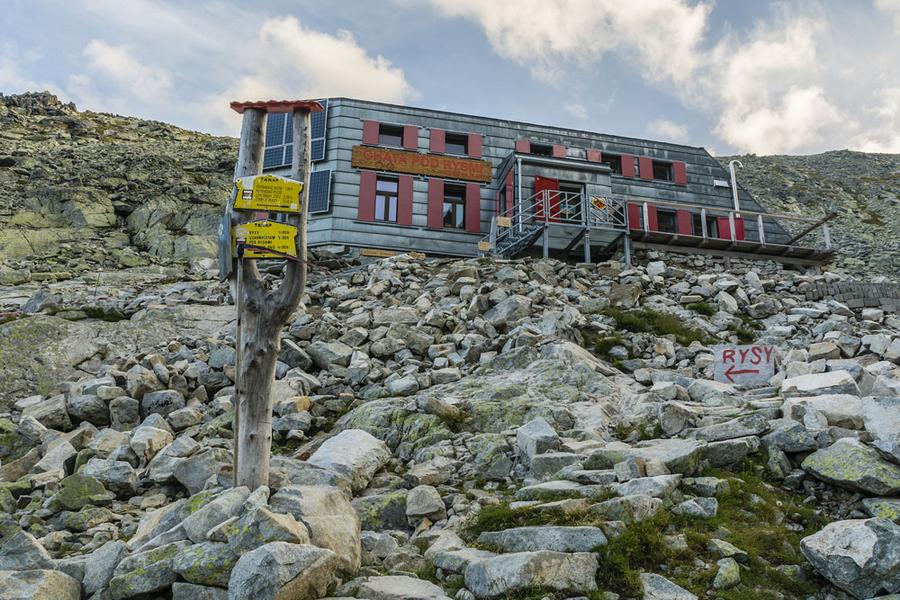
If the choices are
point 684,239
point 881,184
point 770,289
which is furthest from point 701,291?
point 881,184

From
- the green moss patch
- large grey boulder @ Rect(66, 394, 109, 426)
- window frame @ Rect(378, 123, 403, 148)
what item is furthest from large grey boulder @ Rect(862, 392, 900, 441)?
window frame @ Rect(378, 123, 403, 148)

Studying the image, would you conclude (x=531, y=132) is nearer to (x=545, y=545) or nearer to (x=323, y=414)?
(x=323, y=414)

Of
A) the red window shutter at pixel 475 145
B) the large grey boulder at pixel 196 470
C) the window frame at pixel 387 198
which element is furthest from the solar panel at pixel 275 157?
the large grey boulder at pixel 196 470

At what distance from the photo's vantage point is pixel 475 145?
83.4ft

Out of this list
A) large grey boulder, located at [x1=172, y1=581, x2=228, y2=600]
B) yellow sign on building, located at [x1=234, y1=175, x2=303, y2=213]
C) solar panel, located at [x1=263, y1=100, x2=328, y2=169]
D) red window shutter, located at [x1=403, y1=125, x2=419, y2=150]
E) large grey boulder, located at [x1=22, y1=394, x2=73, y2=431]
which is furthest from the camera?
red window shutter, located at [x1=403, y1=125, x2=419, y2=150]

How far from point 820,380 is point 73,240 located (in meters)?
30.3

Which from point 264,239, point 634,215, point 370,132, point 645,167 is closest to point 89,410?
point 264,239

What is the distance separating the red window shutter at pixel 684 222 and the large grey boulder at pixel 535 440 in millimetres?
19319

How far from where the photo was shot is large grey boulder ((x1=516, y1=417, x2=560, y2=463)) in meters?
7.85

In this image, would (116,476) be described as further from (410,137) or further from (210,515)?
(410,137)

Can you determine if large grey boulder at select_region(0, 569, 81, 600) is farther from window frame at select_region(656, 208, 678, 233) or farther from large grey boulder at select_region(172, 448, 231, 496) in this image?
window frame at select_region(656, 208, 678, 233)

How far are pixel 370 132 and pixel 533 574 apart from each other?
21946 mm

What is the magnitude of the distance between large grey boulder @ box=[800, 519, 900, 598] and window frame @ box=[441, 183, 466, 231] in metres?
20.2

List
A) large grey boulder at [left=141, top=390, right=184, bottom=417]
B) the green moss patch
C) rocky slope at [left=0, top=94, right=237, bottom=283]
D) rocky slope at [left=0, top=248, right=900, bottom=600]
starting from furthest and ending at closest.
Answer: rocky slope at [left=0, top=94, right=237, bottom=283], the green moss patch, large grey boulder at [left=141, top=390, right=184, bottom=417], rocky slope at [left=0, top=248, right=900, bottom=600]
